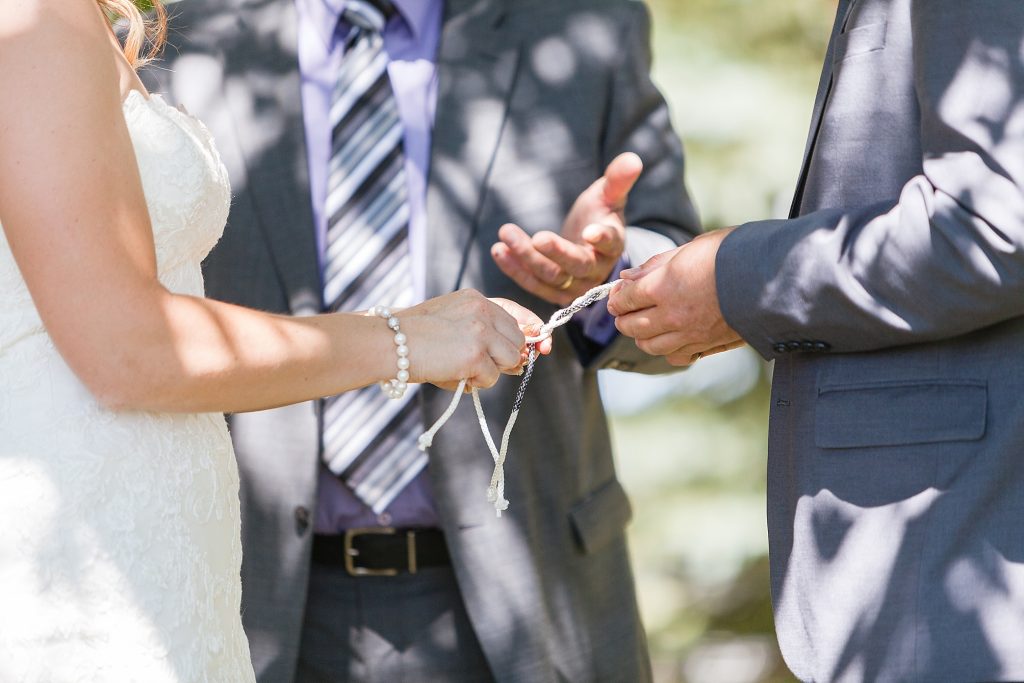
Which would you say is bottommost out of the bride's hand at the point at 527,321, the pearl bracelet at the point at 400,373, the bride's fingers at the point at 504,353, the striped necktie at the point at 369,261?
the striped necktie at the point at 369,261

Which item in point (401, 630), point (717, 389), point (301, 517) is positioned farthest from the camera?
point (717, 389)

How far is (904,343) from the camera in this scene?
1941 mm

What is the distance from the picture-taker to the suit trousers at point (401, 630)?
9.36ft

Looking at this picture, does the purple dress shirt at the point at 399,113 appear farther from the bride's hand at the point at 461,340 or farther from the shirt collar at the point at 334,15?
the bride's hand at the point at 461,340

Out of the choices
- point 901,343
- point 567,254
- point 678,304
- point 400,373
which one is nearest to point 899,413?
point 901,343

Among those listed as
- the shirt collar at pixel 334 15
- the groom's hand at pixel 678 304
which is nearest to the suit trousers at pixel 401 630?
the groom's hand at pixel 678 304

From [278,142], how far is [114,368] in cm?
122

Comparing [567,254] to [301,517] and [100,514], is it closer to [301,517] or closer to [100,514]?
[301,517]

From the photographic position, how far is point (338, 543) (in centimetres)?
285

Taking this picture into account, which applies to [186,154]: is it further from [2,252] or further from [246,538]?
[246,538]

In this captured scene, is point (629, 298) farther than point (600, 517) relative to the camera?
No

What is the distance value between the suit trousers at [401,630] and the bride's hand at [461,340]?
2.53ft

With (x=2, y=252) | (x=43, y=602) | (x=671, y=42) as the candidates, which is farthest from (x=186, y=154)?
(x=671, y=42)

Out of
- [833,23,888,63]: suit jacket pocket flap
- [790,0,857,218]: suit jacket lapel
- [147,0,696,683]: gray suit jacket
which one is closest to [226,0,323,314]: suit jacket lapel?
[147,0,696,683]: gray suit jacket
